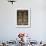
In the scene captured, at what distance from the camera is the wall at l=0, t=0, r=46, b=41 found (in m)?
4.75

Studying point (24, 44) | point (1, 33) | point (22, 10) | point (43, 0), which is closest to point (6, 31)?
point (1, 33)

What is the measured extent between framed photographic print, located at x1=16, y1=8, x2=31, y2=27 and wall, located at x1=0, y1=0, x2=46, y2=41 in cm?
11

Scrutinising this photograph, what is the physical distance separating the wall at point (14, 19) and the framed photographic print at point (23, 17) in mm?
114

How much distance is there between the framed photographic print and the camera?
479 centimetres

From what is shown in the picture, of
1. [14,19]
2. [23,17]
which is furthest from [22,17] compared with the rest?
[14,19]

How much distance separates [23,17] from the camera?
15.9ft

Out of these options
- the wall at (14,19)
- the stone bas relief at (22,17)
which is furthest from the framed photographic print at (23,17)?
the wall at (14,19)

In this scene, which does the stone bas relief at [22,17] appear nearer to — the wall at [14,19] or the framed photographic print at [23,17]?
the framed photographic print at [23,17]

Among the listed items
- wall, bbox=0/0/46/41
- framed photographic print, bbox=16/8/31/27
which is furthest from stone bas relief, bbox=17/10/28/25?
wall, bbox=0/0/46/41

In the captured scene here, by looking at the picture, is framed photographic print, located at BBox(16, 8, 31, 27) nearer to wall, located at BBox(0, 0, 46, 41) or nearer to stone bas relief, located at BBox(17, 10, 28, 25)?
stone bas relief, located at BBox(17, 10, 28, 25)

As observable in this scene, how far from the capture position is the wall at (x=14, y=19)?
4.75 meters

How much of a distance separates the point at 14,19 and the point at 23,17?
1.16 ft

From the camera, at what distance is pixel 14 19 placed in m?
4.78

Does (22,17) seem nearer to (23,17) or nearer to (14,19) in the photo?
(23,17)
